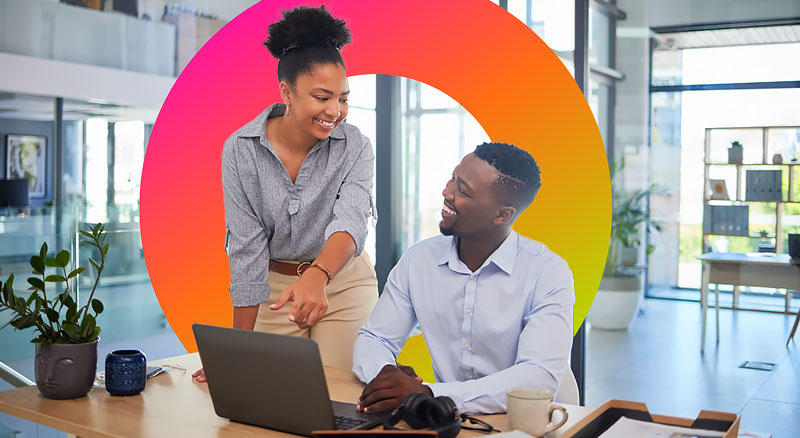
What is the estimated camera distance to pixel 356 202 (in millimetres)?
2469

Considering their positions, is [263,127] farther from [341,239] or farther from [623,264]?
[623,264]

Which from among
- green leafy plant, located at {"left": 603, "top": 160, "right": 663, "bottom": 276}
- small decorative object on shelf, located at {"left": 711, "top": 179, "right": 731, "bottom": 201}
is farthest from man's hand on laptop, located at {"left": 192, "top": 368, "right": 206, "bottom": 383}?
small decorative object on shelf, located at {"left": 711, "top": 179, "right": 731, "bottom": 201}

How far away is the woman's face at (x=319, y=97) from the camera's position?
2393 mm

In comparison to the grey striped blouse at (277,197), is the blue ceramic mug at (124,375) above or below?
below

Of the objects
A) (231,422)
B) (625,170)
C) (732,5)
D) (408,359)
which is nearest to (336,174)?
(231,422)

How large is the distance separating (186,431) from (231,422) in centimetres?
10

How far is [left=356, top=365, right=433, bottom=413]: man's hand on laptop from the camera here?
5.53 ft

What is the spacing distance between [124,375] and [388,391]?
0.70 metres

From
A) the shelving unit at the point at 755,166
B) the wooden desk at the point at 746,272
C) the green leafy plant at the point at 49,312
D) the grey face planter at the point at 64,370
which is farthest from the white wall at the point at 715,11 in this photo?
the grey face planter at the point at 64,370

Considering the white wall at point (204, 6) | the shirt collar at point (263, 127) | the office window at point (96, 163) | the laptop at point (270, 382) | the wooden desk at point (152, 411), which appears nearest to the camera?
the laptop at point (270, 382)

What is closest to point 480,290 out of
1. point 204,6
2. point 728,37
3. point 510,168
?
point 510,168

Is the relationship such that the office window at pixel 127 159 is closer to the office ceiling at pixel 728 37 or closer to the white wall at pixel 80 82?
the white wall at pixel 80 82

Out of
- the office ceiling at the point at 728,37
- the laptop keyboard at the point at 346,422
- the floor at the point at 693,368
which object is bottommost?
the floor at the point at 693,368

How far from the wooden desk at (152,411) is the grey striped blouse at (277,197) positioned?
0.53m
